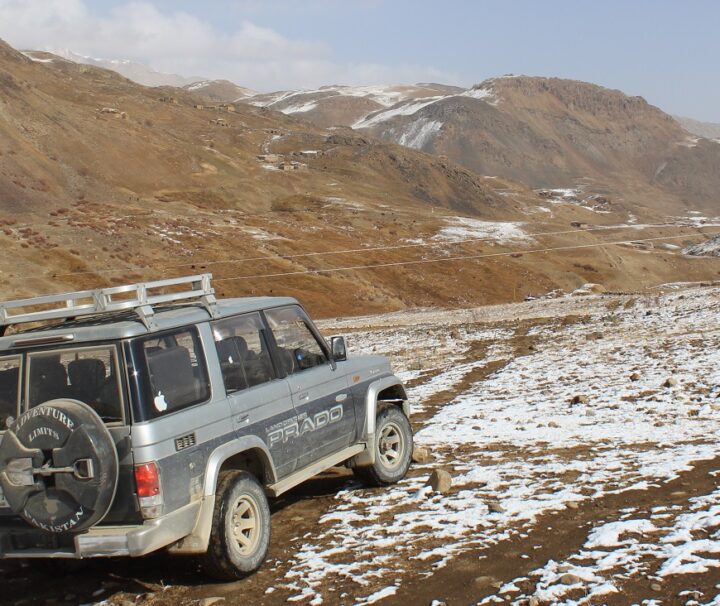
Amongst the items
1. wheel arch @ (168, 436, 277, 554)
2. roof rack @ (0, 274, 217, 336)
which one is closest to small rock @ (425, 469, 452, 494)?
wheel arch @ (168, 436, 277, 554)

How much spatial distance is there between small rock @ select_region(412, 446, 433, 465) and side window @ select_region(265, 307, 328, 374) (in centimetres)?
264

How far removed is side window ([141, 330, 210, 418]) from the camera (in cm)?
640

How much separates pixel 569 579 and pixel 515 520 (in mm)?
1663

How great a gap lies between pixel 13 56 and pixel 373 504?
133333mm

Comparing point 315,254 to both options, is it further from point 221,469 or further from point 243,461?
point 221,469

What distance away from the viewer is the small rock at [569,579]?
20.3 ft

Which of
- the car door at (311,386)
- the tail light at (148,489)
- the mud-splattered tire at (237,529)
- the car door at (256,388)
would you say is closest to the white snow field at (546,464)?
the mud-splattered tire at (237,529)

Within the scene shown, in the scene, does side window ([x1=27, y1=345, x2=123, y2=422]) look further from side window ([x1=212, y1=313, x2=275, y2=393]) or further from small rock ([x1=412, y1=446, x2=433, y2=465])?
small rock ([x1=412, y1=446, x2=433, y2=465])

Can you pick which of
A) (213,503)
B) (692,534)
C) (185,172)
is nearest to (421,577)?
(213,503)

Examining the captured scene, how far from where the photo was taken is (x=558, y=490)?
877cm

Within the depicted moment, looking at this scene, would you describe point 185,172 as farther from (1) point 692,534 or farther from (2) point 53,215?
(1) point 692,534

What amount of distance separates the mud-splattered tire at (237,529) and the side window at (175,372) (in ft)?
2.55

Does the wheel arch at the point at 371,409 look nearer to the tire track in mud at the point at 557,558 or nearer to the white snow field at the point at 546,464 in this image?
the white snow field at the point at 546,464

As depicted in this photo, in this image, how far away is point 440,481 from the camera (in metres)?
9.05
